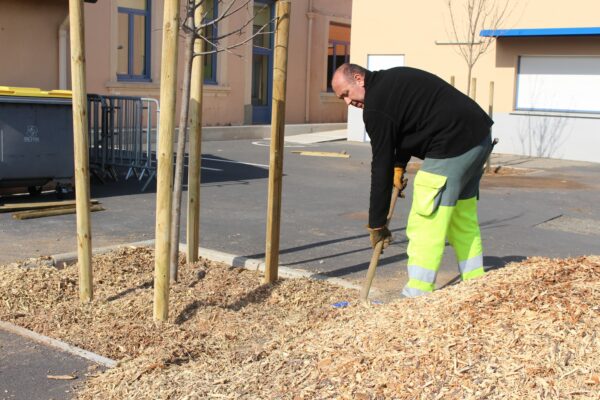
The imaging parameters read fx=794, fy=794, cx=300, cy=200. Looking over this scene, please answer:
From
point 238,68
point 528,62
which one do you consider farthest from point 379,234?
point 238,68

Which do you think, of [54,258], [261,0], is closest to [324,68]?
[261,0]

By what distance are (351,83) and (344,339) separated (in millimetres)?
1753

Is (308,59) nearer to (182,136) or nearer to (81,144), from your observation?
(182,136)

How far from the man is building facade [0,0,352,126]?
5291 mm

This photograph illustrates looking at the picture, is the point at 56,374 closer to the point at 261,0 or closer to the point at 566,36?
the point at 566,36

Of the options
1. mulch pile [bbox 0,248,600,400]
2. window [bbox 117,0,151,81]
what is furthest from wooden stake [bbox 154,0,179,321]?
window [bbox 117,0,151,81]

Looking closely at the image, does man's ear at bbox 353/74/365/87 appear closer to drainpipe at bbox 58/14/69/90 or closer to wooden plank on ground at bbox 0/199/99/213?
wooden plank on ground at bbox 0/199/99/213

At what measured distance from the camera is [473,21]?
66.1 feet

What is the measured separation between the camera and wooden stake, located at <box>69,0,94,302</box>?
5188 mm

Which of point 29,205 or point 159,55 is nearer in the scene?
point 29,205

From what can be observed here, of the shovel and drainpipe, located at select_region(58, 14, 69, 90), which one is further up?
drainpipe, located at select_region(58, 14, 69, 90)

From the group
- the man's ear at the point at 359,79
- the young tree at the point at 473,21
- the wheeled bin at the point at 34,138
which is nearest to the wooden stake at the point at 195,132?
the man's ear at the point at 359,79

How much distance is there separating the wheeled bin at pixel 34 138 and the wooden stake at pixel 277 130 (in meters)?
5.75

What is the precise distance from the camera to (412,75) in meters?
5.09
